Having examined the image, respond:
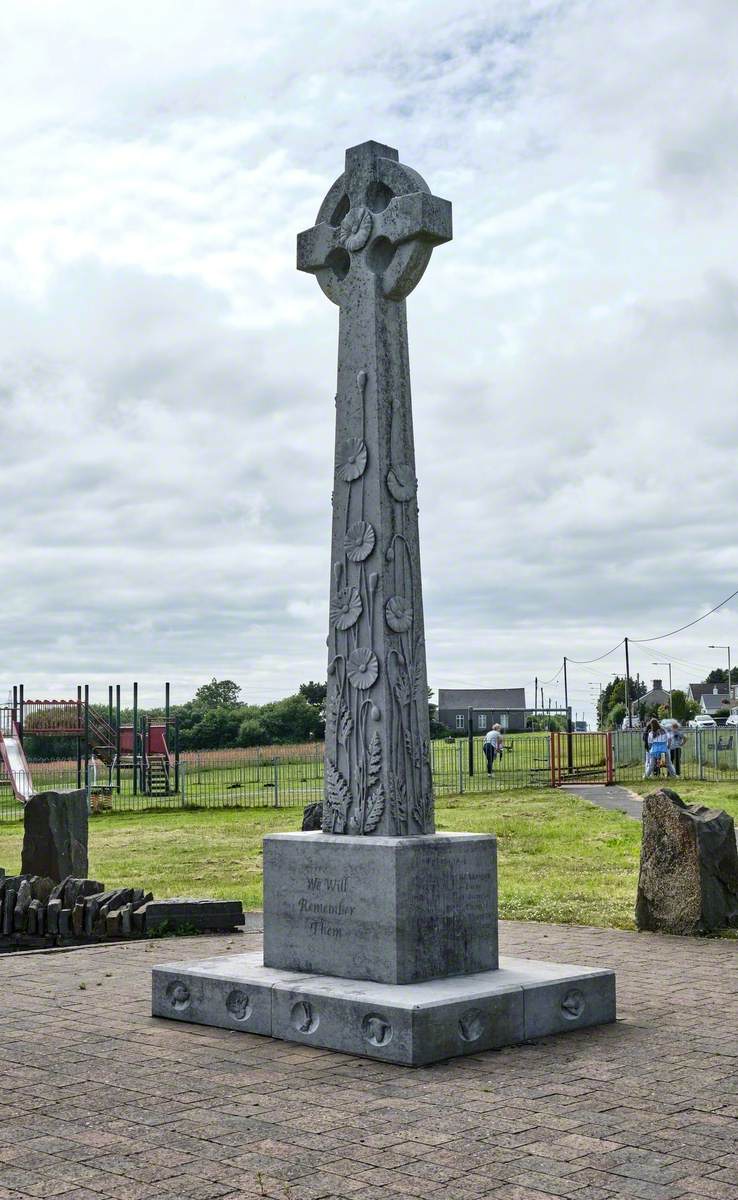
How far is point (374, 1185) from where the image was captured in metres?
4.63

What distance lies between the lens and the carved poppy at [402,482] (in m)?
7.66

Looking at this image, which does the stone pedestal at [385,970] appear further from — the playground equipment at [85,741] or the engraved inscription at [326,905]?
the playground equipment at [85,741]

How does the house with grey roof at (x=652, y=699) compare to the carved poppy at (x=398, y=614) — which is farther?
the house with grey roof at (x=652, y=699)

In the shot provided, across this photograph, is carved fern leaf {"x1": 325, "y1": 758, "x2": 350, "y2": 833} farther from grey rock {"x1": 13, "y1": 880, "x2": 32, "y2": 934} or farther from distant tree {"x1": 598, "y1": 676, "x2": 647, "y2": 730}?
distant tree {"x1": 598, "y1": 676, "x2": 647, "y2": 730}

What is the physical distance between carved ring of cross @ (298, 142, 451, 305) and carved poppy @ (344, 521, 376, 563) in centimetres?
136

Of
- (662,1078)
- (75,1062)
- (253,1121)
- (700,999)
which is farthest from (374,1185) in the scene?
(700,999)

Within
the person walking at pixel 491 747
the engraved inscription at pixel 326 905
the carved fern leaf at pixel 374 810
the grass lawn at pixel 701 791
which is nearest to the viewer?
the engraved inscription at pixel 326 905

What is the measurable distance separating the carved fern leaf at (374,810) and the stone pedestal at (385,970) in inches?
5.6

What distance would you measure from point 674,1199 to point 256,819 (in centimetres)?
2106

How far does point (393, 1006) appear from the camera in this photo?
253 inches

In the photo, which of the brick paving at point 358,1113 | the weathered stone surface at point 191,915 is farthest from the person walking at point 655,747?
the brick paving at point 358,1113

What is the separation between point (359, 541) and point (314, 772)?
1193 inches

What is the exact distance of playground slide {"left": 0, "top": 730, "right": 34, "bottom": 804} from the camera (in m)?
34.0

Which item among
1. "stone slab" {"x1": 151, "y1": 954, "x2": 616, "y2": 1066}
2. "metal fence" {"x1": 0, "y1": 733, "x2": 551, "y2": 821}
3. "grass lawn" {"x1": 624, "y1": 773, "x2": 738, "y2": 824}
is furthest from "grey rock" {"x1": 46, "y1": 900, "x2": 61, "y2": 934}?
"metal fence" {"x1": 0, "y1": 733, "x2": 551, "y2": 821}
